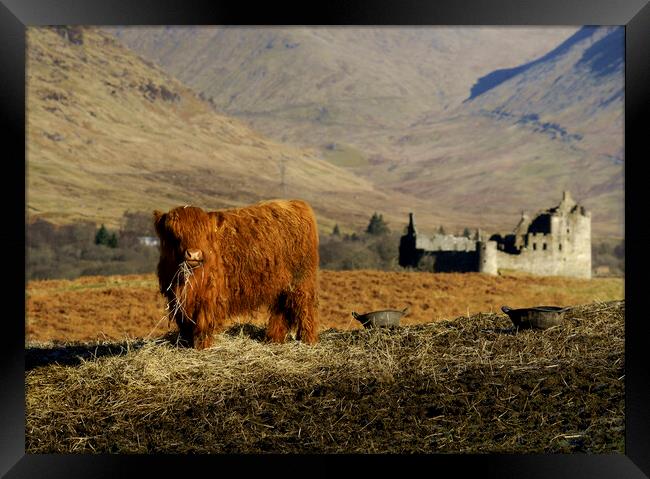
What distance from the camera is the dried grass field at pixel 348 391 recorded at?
837 cm

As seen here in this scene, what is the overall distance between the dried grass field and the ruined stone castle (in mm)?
41297

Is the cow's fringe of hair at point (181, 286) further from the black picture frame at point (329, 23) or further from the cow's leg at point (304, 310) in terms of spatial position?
the black picture frame at point (329, 23)

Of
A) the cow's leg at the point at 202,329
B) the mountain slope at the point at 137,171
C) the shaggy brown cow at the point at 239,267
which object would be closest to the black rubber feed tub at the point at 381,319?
the shaggy brown cow at the point at 239,267

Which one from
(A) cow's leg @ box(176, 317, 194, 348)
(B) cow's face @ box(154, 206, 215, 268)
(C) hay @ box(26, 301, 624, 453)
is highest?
(B) cow's face @ box(154, 206, 215, 268)

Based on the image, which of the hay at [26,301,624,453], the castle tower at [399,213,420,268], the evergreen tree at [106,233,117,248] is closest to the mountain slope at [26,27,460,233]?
the evergreen tree at [106,233,117,248]

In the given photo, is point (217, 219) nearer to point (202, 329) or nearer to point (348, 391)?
point (202, 329)

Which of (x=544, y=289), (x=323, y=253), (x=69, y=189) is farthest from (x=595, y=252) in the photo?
(x=69, y=189)

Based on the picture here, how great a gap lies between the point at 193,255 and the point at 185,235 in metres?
0.26

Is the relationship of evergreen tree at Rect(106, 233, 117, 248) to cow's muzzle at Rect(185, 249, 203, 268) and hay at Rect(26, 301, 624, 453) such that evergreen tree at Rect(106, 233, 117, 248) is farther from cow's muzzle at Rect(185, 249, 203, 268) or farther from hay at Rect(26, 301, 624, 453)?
cow's muzzle at Rect(185, 249, 203, 268)

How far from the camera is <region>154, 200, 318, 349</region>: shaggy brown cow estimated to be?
10.7m

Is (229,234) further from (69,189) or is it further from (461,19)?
(69,189)

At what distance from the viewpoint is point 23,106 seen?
755cm

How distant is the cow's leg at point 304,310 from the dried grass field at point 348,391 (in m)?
0.27

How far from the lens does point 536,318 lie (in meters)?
11.8
